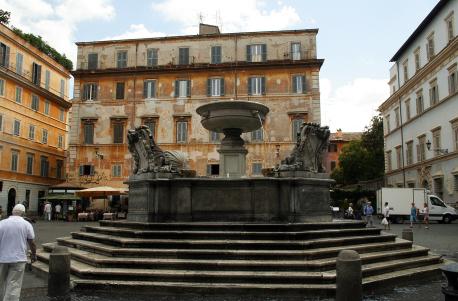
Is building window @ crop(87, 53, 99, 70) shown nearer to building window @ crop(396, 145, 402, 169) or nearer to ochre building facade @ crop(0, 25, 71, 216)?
ochre building facade @ crop(0, 25, 71, 216)

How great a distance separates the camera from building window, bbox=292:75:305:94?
38188 millimetres

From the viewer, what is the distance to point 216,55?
40062mm

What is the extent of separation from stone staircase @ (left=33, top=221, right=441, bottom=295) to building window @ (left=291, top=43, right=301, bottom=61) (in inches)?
1175

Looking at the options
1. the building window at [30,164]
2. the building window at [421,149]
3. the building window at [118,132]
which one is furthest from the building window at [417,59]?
the building window at [30,164]

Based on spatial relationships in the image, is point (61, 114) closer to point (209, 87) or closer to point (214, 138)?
point (209, 87)

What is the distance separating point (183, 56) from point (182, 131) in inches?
267

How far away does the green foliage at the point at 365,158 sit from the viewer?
2339 inches

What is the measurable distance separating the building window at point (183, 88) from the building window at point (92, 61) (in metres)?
7.84

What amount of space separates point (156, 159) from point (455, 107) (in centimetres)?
2597

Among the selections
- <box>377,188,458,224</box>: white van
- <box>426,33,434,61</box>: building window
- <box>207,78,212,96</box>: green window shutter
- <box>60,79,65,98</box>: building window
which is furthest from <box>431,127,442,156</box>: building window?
<box>60,79,65,98</box>: building window

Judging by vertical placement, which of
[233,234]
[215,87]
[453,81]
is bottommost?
[233,234]

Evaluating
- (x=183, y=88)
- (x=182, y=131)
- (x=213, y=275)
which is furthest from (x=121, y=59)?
(x=213, y=275)

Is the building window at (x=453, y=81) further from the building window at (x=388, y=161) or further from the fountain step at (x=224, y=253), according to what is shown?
the fountain step at (x=224, y=253)

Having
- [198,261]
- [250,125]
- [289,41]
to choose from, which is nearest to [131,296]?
[198,261]
